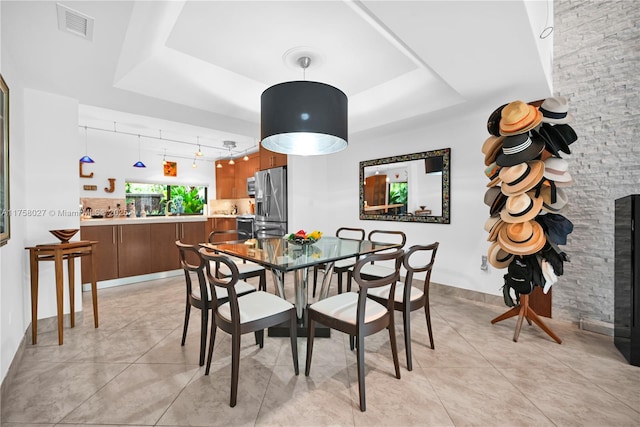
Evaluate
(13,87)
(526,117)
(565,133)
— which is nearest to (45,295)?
(13,87)

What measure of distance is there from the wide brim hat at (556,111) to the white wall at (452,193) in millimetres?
947

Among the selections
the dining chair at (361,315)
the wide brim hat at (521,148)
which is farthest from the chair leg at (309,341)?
the wide brim hat at (521,148)

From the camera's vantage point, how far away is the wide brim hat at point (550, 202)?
2244mm

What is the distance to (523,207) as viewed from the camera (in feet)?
7.30

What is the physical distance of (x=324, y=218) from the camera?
5.14 metres

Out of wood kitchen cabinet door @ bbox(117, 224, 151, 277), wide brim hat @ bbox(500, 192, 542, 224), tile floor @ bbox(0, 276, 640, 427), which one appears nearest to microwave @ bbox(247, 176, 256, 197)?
wood kitchen cabinet door @ bbox(117, 224, 151, 277)

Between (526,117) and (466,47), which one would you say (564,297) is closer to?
(526,117)

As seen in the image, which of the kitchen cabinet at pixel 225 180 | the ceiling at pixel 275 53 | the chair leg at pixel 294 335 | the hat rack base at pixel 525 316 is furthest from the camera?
the kitchen cabinet at pixel 225 180

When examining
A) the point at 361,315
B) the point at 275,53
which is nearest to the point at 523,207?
the point at 361,315

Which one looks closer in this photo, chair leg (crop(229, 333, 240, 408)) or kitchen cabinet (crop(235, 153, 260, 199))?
chair leg (crop(229, 333, 240, 408))

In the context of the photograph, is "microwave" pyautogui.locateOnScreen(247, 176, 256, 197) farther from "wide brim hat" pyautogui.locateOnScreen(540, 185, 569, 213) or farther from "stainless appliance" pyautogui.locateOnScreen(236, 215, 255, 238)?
"wide brim hat" pyautogui.locateOnScreen(540, 185, 569, 213)

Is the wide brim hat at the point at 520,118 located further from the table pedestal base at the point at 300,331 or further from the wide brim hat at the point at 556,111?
the table pedestal base at the point at 300,331

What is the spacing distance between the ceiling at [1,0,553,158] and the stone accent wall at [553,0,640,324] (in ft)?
1.06

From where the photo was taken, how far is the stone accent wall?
2.44m
